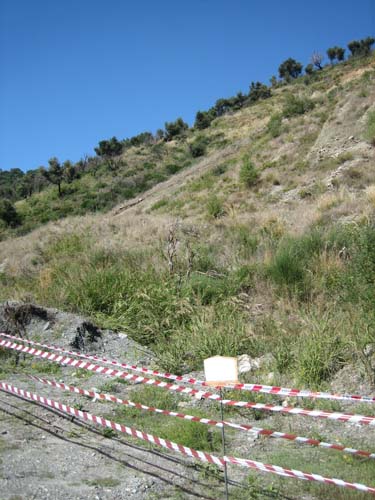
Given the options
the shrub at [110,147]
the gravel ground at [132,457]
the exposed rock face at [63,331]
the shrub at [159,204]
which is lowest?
the gravel ground at [132,457]

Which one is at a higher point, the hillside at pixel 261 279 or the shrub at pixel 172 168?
the shrub at pixel 172 168

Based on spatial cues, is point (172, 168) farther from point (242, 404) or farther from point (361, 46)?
point (242, 404)

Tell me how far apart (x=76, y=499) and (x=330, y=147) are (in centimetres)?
2171

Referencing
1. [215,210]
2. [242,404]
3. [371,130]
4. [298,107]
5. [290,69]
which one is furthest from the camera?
[290,69]

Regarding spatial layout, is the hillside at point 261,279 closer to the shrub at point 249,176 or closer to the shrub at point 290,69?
Result: the shrub at point 249,176

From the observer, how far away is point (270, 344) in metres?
7.72

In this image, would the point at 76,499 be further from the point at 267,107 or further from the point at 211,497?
the point at 267,107

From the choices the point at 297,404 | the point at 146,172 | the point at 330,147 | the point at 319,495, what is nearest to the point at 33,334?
the point at 297,404

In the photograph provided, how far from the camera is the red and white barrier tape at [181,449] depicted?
3549mm

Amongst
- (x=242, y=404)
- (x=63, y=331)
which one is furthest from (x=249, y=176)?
(x=242, y=404)

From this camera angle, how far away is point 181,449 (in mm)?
4375

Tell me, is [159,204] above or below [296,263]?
above

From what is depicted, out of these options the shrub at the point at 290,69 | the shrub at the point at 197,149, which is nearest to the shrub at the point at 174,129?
the shrub at the point at 197,149

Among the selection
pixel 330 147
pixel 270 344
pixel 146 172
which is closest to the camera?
pixel 270 344
